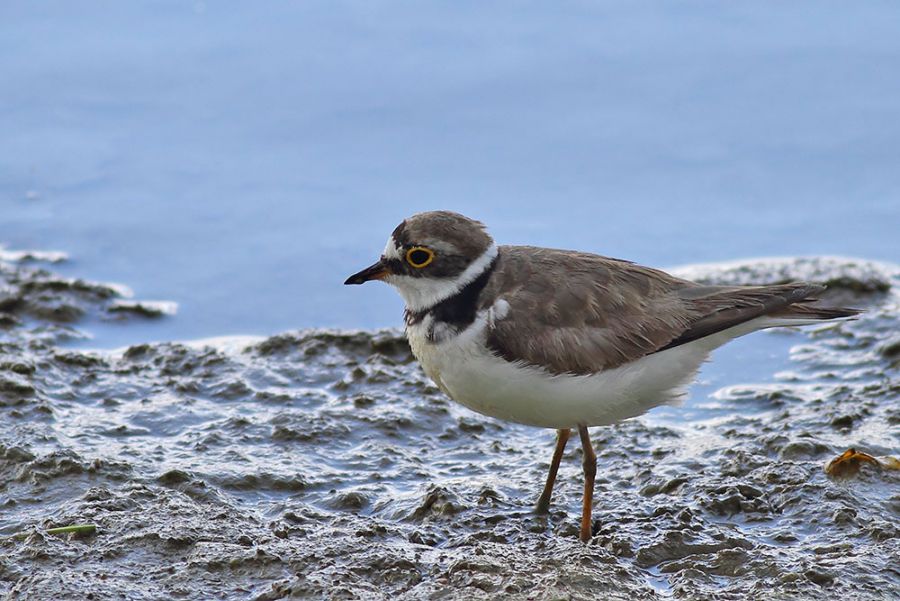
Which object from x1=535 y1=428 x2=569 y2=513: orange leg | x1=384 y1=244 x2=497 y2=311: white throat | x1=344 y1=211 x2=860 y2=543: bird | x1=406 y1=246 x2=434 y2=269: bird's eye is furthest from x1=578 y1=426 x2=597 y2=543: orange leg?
x1=406 y1=246 x2=434 y2=269: bird's eye

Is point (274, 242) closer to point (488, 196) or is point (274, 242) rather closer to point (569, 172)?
point (488, 196)

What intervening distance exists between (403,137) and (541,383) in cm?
491

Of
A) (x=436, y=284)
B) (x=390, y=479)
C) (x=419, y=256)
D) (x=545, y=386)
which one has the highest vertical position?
(x=419, y=256)

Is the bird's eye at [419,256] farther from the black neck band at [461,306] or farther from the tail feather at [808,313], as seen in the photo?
the tail feather at [808,313]

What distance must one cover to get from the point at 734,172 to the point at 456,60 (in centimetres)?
264

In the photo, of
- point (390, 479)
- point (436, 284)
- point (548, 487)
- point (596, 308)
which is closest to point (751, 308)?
point (596, 308)

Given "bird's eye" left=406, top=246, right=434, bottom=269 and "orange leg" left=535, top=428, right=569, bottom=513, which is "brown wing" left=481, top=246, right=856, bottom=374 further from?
"orange leg" left=535, top=428, right=569, bottom=513

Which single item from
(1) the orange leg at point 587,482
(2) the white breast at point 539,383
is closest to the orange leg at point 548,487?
(1) the orange leg at point 587,482

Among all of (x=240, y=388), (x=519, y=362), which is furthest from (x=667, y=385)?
(x=240, y=388)

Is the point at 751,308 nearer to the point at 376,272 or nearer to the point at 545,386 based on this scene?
the point at 545,386

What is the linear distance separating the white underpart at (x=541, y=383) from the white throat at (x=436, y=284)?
0.12 m

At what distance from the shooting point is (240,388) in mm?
8070

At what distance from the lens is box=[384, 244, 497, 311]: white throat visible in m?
6.30

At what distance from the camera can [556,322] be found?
6.22 metres
